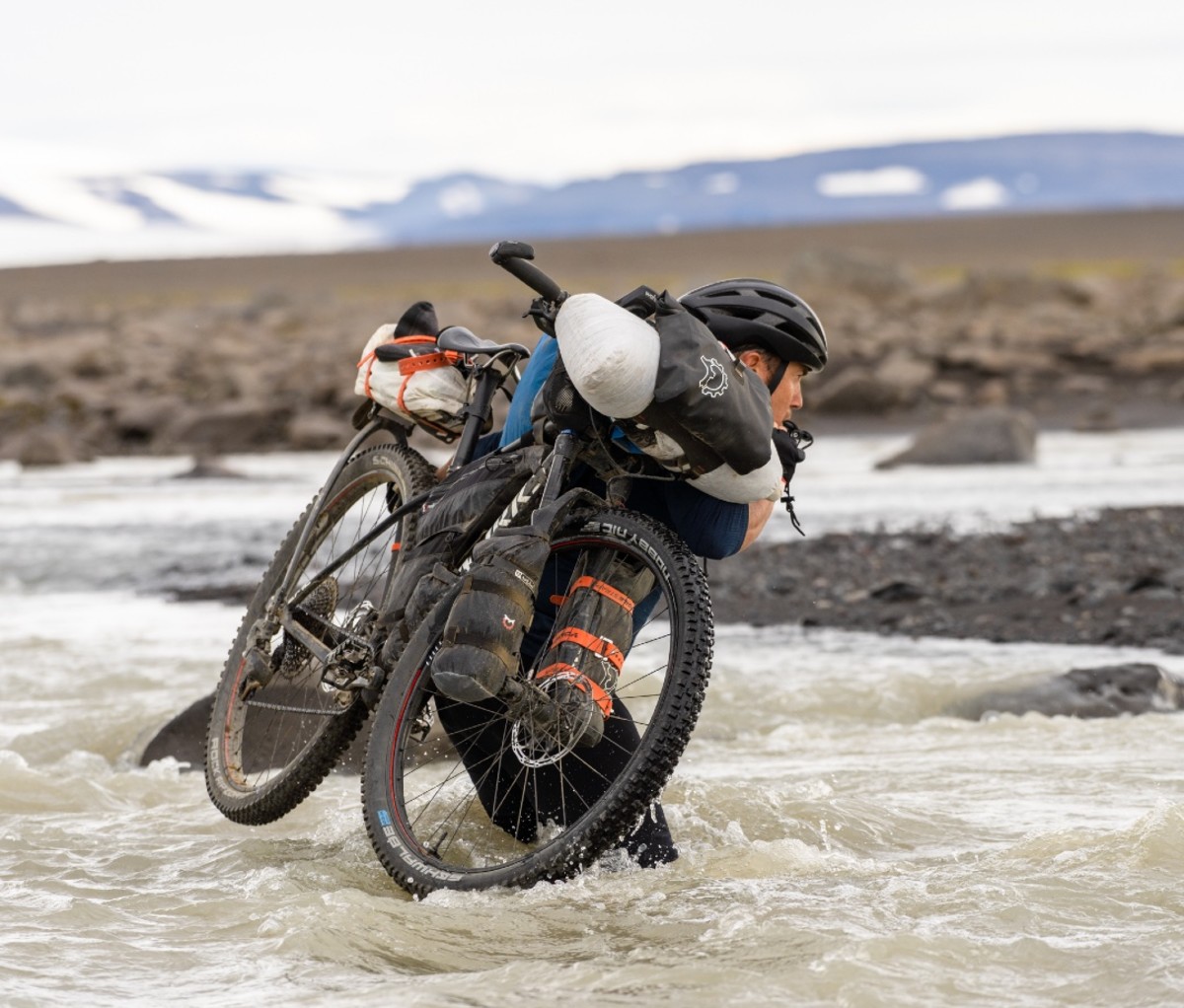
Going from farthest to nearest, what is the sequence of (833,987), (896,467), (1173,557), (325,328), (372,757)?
1. (325,328)
2. (896,467)
3. (1173,557)
4. (372,757)
5. (833,987)

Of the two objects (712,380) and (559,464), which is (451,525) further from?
(712,380)

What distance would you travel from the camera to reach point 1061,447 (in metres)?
23.0

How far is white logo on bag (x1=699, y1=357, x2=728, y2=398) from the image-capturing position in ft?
14.7

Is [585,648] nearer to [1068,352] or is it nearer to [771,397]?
[771,397]

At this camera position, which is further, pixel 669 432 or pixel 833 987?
pixel 669 432

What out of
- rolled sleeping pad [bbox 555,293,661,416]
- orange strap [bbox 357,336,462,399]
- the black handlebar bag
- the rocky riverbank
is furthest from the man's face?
the rocky riverbank

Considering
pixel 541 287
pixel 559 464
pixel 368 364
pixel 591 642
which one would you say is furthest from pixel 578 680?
pixel 368 364

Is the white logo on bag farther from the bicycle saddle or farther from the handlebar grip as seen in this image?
the bicycle saddle

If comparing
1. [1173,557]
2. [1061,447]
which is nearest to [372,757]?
[1173,557]

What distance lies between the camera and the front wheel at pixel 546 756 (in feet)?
15.0

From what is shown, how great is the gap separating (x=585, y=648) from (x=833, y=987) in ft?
3.62

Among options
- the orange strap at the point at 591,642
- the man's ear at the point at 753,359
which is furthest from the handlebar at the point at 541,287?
the orange strap at the point at 591,642

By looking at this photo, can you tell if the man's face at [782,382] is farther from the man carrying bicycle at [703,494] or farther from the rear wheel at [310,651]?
the rear wheel at [310,651]

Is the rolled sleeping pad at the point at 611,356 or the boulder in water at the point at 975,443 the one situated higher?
the rolled sleeping pad at the point at 611,356
